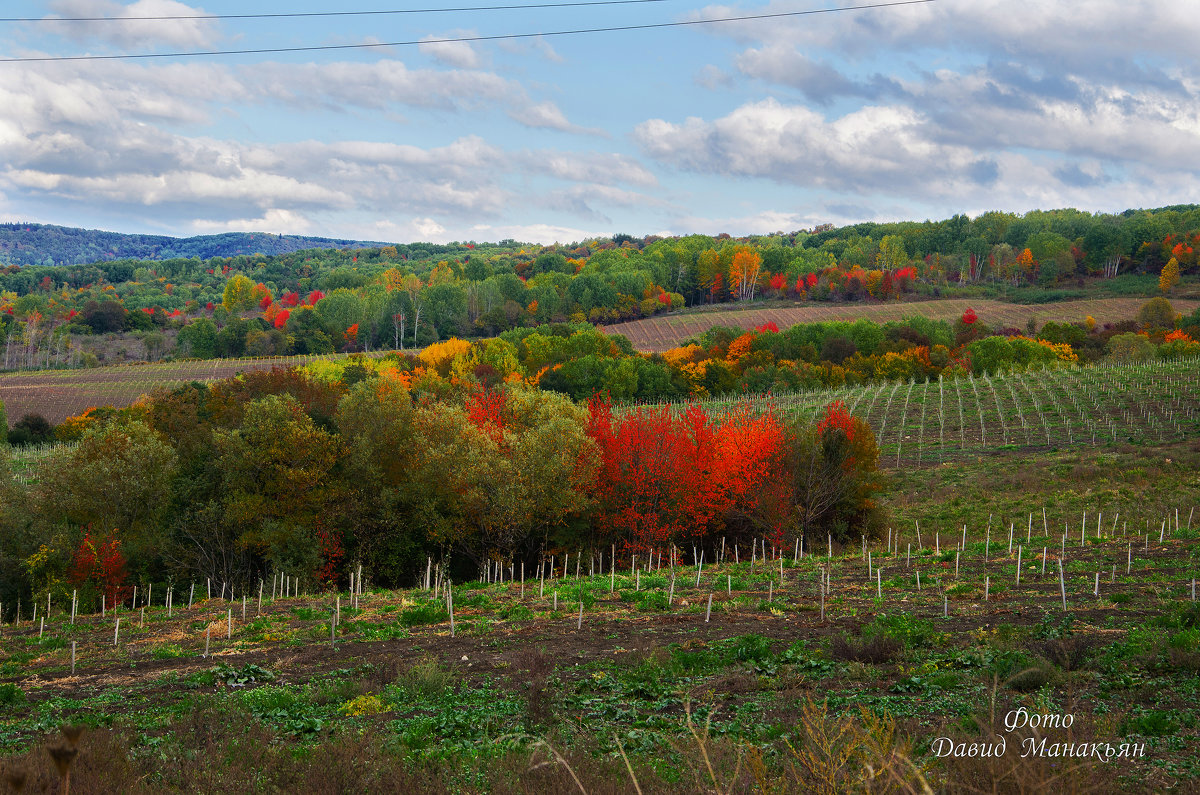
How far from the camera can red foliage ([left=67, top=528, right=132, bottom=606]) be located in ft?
115

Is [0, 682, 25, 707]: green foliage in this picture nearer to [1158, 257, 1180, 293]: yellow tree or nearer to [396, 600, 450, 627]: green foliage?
[396, 600, 450, 627]: green foliage

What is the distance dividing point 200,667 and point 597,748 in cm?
1051

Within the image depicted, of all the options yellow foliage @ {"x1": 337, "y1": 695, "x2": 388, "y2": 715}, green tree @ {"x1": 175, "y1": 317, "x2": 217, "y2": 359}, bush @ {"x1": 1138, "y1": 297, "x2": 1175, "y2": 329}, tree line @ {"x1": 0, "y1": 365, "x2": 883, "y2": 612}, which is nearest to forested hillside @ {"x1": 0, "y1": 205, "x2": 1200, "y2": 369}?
green tree @ {"x1": 175, "y1": 317, "x2": 217, "y2": 359}

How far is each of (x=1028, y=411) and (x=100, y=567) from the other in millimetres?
64469

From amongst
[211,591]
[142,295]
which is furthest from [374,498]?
[142,295]

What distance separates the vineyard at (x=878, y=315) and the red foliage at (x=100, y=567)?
303 ft

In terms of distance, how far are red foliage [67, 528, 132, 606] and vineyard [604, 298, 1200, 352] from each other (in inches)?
3635

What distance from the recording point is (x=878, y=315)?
431ft

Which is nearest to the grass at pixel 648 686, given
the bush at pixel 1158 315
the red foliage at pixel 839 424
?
the red foliage at pixel 839 424

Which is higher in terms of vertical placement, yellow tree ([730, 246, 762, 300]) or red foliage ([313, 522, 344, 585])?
yellow tree ([730, 246, 762, 300])

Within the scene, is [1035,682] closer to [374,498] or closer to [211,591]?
[374,498]

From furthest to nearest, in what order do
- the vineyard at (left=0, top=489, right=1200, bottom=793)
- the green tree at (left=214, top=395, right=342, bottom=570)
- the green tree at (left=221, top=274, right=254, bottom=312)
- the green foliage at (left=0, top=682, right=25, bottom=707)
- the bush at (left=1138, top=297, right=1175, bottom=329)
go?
1. the green tree at (left=221, top=274, right=254, bottom=312)
2. the bush at (left=1138, top=297, right=1175, bottom=329)
3. the green tree at (left=214, top=395, right=342, bottom=570)
4. the green foliage at (left=0, top=682, right=25, bottom=707)
5. the vineyard at (left=0, top=489, right=1200, bottom=793)

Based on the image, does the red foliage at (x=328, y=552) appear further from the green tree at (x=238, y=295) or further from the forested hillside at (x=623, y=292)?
the green tree at (x=238, y=295)

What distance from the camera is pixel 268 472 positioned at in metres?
38.6
